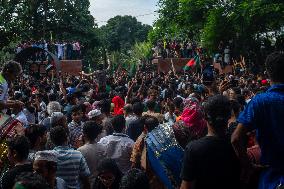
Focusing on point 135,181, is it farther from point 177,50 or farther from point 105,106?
point 177,50

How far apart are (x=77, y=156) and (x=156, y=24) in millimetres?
37673

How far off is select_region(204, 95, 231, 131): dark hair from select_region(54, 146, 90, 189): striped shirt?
1.73 m

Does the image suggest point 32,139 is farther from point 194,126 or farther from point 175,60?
point 175,60

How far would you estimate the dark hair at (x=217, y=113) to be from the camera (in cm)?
421

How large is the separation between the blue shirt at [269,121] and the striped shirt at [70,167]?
196 cm

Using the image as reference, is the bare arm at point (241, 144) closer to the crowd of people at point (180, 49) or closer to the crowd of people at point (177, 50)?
the crowd of people at point (180, 49)

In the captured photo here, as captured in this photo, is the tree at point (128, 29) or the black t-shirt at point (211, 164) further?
the tree at point (128, 29)

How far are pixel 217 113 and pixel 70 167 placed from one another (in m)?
1.84

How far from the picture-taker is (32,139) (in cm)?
592

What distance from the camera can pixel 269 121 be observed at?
13.5 feet

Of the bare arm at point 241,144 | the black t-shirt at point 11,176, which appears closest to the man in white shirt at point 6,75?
the black t-shirt at point 11,176

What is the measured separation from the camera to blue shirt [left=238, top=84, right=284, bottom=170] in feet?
13.5

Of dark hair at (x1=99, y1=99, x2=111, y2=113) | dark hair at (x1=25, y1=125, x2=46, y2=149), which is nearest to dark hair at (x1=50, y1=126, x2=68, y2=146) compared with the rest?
dark hair at (x1=25, y1=125, x2=46, y2=149)

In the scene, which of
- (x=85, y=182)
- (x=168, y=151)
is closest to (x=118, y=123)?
(x=85, y=182)
